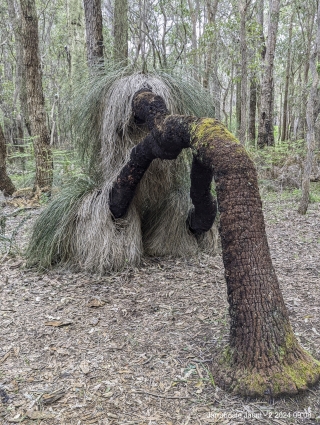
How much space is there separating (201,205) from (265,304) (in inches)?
65.6

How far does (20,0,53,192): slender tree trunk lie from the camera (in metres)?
6.00

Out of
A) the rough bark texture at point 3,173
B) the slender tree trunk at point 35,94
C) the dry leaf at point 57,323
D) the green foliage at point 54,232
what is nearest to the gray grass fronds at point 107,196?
the green foliage at point 54,232

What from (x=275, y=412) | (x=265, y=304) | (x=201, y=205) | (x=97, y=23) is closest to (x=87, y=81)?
(x=97, y=23)

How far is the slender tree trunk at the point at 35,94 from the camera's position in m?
6.00

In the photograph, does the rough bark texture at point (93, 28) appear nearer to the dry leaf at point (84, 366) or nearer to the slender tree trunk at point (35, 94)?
the slender tree trunk at point (35, 94)

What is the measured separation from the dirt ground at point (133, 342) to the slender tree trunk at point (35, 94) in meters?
2.82

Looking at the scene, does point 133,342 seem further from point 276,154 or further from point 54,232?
point 276,154

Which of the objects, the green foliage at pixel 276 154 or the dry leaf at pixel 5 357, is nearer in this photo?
the dry leaf at pixel 5 357

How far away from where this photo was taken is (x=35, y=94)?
6.29 meters

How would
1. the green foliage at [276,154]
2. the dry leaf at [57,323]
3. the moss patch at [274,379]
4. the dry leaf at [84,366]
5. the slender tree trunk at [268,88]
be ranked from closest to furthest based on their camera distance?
the moss patch at [274,379]
the dry leaf at [84,366]
the dry leaf at [57,323]
the green foliage at [276,154]
the slender tree trunk at [268,88]

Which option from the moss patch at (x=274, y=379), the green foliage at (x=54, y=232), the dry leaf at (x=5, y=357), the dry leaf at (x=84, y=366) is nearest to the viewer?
the moss patch at (x=274, y=379)

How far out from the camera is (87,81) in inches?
158

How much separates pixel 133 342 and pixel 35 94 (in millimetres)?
5230

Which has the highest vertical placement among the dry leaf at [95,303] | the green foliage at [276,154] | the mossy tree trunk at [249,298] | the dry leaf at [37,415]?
the green foliage at [276,154]
